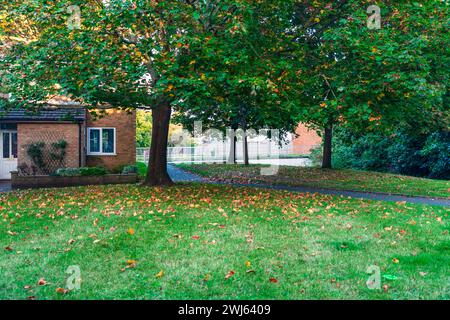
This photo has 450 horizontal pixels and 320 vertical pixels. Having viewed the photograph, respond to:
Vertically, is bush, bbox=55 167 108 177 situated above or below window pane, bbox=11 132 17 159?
below

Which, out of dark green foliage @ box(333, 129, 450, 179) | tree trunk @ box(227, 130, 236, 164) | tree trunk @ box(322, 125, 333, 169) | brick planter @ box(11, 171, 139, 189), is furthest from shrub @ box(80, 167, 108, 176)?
dark green foliage @ box(333, 129, 450, 179)

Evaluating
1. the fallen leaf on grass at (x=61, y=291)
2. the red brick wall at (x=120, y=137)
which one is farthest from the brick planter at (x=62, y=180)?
the fallen leaf on grass at (x=61, y=291)

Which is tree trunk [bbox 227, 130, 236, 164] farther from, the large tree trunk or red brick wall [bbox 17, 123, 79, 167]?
the large tree trunk

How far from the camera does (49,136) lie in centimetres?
2186

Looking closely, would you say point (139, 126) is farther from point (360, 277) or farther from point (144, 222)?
point (360, 277)

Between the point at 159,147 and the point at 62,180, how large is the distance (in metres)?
5.43

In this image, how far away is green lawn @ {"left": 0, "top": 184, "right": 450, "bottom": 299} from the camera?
16.4ft

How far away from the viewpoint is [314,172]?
23.5 m

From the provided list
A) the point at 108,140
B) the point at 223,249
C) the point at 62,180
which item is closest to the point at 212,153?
the point at 108,140

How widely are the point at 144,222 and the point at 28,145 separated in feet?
49.5

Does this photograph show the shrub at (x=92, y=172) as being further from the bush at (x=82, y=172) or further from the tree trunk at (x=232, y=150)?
the tree trunk at (x=232, y=150)

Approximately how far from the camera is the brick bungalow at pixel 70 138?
21.5 meters

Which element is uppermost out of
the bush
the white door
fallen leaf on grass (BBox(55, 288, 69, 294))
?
the white door

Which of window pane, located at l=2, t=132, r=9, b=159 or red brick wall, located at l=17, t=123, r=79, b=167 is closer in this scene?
red brick wall, located at l=17, t=123, r=79, b=167
